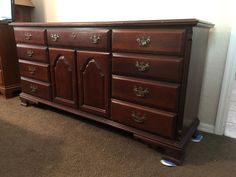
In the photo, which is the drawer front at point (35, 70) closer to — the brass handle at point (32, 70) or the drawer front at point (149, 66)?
the brass handle at point (32, 70)

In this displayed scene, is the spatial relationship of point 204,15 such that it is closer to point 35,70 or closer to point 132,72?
point 132,72

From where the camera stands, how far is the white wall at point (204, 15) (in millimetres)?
1409

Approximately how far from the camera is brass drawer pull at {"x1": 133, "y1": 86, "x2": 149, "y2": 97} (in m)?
1.23

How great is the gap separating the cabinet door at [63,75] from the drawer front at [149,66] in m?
0.42

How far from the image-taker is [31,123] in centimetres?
169

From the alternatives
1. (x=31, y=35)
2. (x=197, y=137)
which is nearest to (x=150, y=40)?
(x=197, y=137)

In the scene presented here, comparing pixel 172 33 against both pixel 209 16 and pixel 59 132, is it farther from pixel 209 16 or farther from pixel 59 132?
pixel 59 132

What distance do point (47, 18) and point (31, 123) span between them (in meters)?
1.31

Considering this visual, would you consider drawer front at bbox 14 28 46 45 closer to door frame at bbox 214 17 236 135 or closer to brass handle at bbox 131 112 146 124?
brass handle at bbox 131 112 146 124

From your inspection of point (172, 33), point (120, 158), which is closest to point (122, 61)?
point (172, 33)

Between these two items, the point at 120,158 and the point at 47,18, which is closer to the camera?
the point at 120,158

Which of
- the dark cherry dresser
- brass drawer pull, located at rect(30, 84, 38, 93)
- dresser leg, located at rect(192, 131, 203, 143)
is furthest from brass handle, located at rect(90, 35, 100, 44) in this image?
the dark cherry dresser

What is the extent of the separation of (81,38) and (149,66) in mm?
559

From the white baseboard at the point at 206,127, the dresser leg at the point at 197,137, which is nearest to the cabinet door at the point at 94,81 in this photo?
the dresser leg at the point at 197,137
